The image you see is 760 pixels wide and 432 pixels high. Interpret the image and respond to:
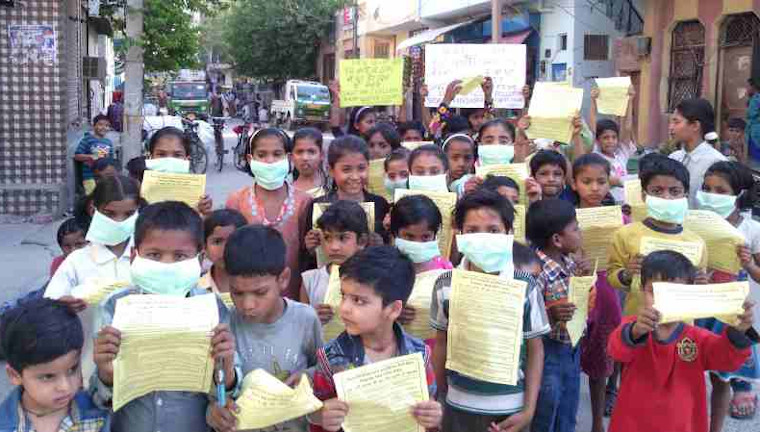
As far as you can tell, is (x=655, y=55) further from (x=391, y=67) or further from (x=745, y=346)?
(x=745, y=346)

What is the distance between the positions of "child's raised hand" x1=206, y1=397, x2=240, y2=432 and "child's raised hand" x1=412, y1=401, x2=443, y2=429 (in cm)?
51

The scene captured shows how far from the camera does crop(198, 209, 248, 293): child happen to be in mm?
3623

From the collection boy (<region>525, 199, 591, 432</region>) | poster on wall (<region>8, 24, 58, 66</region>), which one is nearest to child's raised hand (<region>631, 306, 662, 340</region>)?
boy (<region>525, 199, 591, 432</region>)

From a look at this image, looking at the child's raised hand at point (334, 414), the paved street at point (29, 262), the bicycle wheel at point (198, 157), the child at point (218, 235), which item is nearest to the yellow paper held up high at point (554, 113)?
the paved street at point (29, 262)

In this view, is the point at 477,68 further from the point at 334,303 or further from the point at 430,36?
the point at 430,36

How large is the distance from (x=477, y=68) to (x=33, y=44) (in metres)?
5.01

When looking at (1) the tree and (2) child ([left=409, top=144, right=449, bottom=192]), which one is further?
(1) the tree

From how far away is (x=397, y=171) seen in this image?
487 cm

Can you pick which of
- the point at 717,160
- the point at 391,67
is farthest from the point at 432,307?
the point at 391,67

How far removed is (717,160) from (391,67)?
8.92ft

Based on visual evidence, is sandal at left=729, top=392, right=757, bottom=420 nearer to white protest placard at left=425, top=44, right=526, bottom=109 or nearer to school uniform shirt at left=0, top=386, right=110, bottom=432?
school uniform shirt at left=0, top=386, right=110, bottom=432

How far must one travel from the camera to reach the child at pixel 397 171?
4.86 metres

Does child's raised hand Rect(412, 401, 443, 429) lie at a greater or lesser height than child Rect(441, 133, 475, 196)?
lesser

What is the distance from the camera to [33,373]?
234cm
